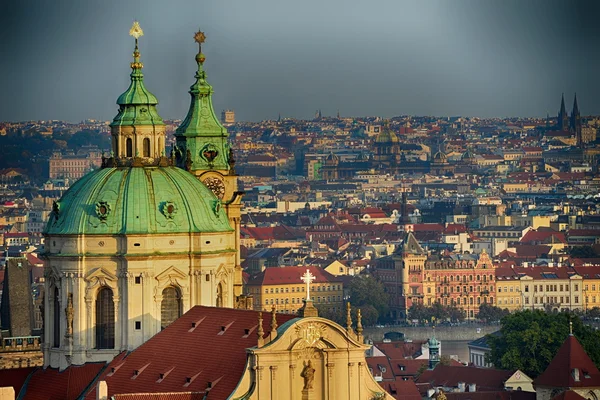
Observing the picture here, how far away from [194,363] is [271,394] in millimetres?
2557

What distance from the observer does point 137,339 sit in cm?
6200

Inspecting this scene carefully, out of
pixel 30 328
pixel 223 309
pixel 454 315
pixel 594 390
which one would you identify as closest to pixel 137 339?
pixel 223 309

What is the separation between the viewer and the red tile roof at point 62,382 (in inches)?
2406

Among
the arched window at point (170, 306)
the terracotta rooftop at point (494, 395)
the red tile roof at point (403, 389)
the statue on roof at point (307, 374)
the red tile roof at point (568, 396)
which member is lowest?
the red tile roof at point (403, 389)

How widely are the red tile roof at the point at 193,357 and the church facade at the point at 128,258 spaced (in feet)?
4.66

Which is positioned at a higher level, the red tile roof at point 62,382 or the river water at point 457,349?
the red tile roof at point 62,382

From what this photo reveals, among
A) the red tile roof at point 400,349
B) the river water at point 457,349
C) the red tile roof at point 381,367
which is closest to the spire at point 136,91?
the red tile roof at point 381,367

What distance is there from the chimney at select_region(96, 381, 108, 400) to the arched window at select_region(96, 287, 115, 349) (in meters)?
5.18

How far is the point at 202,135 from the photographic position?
7038 cm

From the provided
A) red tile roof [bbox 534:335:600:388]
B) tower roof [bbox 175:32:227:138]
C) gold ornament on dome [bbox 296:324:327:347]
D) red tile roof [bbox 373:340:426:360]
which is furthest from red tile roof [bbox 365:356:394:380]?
gold ornament on dome [bbox 296:324:327:347]

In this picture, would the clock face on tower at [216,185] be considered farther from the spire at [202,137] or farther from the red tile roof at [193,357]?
the red tile roof at [193,357]

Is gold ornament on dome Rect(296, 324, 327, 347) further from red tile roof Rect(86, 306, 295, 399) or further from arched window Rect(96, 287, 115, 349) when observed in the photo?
arched window Rect(96, 287, 115, 349)

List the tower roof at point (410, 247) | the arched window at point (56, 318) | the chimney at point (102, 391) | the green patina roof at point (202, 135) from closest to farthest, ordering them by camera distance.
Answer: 1. the chimney at point (102, 391)
2. the arched window at point (56, 318)
3. the green patina roof at point (202, 135)
4. the tower roof at point (410, 247)

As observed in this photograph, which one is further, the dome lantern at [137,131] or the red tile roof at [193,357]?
the dome lantern at [137,131]
